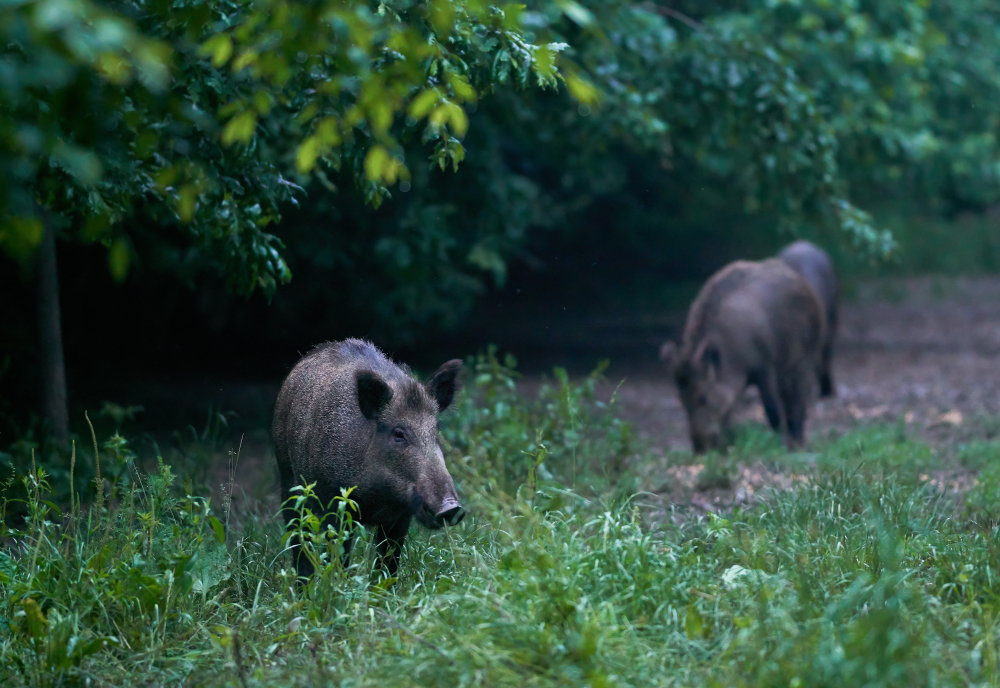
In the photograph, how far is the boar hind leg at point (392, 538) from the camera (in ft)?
14.8

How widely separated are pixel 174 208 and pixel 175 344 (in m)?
6.28

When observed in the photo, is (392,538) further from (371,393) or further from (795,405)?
(795,405)

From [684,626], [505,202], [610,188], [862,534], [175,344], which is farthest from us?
[610,188]

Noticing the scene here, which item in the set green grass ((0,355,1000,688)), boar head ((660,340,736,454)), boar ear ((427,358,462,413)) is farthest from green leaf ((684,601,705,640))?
boar head ((660,340,736,454))

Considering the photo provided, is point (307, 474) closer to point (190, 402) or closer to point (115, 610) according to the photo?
point (115, 610)

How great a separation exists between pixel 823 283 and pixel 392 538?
785 cm

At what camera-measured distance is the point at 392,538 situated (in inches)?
180

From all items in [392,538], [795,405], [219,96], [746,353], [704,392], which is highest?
[219,96]

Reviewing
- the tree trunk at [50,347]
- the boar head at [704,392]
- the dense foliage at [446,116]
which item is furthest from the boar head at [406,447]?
the boar head at [704,392]

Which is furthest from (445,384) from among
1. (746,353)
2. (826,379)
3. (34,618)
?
(826,379)

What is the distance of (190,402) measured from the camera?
8547 millimetres

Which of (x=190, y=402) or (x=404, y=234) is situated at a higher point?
(x=404, y=234)

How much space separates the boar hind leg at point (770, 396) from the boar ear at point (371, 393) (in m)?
5.00

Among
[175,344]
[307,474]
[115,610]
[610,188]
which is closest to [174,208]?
[307,474]
